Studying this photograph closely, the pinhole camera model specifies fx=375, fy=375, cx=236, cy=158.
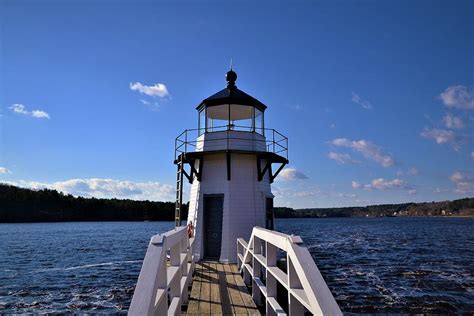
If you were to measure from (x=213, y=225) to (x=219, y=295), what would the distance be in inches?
216

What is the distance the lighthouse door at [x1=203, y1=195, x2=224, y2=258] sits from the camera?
12.8 metres

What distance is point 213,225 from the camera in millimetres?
12891

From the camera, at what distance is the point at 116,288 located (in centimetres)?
1591

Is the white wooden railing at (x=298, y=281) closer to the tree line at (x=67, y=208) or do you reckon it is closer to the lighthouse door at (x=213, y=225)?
the lighthouse door at (x=213, y=225)

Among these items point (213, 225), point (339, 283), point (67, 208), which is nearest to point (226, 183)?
point (213, 225)

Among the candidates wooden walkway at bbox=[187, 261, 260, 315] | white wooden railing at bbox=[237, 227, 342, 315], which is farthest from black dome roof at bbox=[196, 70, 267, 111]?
white wooden railing at bbox=[237, 227, 342, 315]

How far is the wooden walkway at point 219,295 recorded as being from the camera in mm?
6441

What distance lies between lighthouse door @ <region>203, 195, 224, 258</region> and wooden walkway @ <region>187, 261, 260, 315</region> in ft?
7.42

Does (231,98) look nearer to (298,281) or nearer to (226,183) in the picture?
(226,183)

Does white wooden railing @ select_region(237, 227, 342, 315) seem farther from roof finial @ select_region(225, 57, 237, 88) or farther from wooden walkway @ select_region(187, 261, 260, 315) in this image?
roof finial @ select_region(225, 57, 237, 88)

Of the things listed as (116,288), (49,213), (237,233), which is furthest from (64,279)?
(49,213)

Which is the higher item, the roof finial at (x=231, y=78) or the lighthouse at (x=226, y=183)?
the roof finial at (x=231, y=78)

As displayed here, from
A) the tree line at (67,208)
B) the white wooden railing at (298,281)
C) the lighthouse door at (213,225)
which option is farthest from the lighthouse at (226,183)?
the tree line at (67,208)

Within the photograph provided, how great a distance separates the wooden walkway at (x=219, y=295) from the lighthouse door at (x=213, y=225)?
2.26 meters
